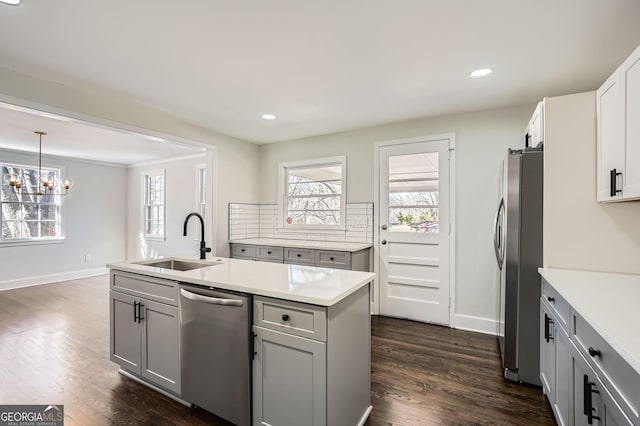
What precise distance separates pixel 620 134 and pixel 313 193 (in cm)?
319

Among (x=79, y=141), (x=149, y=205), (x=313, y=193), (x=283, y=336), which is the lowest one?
(x=283, y=336)

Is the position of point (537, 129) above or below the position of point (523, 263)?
above

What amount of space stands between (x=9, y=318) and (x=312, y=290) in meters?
4.37

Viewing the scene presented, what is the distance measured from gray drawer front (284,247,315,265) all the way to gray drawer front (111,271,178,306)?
5.90ft

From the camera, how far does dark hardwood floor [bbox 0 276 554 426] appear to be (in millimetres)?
1878

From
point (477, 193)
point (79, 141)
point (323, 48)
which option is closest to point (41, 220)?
point (79, 141)

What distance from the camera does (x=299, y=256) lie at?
11.8 ft

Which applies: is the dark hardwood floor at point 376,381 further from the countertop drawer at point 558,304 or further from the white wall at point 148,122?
the white wall at point 148,122

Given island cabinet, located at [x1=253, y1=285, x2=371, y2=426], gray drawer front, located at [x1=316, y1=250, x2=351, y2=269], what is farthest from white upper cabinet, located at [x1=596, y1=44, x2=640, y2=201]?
gray drawer front, located at [x1=316, y1=250, x2=351, y2=269]

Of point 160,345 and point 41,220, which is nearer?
point 160,345

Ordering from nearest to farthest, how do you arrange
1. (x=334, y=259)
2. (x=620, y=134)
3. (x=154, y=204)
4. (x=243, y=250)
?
(x=620, y=134) → (x=334, y=259) → (x=243, y=250) → (x=154, y=204)

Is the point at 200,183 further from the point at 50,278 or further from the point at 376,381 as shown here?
the point at 376,381

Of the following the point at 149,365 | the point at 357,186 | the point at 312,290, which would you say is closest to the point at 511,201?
the point at 312,290

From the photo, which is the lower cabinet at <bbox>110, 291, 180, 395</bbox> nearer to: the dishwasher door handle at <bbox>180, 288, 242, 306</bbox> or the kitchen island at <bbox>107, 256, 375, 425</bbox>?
the kitchen island at <bbox>107, 256, 375, 425</bbox>
